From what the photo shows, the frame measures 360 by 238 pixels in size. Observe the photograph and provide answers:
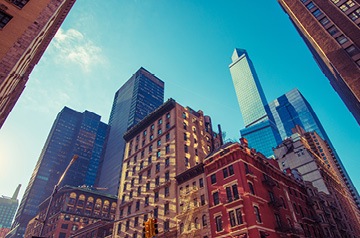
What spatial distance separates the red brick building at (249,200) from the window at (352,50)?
36831 millimetres

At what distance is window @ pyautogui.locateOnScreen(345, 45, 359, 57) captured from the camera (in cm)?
5722

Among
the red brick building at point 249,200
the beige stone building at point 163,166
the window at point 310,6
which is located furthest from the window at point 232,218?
the window at point 310,6

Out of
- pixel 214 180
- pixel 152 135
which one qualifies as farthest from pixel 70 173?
pixel 214 180

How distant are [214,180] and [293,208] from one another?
1633 centimetres

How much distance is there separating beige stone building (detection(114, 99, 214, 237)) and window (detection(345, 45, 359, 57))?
39.3m

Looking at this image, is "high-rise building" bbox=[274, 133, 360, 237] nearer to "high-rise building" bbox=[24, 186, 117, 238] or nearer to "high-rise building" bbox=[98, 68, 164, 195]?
"high-rise building" bbox=[24, 186, 117, 238]

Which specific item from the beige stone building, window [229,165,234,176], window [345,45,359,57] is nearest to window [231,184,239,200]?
window [229,165,234,176]

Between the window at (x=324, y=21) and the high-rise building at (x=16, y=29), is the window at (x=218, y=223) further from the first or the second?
the window at (x=324, y=21)

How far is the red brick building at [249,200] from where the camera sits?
1294 inches

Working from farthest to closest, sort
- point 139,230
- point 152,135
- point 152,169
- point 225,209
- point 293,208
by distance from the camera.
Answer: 1. point 152,135
2. point 152,169
3. point 139,230
4. point 293,208
5. point 225,209

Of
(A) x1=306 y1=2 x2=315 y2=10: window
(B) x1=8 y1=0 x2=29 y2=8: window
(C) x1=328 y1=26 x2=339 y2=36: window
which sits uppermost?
(A) x1=306 y1=2 x2=315 y2=10: window

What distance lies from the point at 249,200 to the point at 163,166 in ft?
78.4

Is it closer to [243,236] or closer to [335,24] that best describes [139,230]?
[243,236]

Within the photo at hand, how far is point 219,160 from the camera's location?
4056cm
